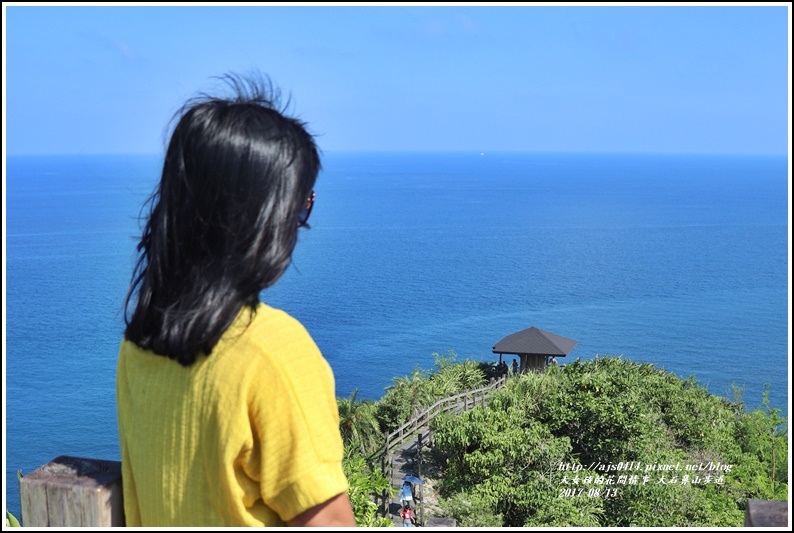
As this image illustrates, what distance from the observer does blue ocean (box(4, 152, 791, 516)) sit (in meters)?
31.3

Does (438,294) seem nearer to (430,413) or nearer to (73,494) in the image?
(430,413)

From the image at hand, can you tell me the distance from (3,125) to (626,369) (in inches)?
508

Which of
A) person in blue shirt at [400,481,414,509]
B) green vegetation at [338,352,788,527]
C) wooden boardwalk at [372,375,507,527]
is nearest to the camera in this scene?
green vegetation at [338,352,788,527]

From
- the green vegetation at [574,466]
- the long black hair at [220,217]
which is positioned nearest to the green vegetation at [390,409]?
the green vegetation at [574,466]

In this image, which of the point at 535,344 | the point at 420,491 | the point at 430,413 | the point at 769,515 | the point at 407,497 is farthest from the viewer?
the point at 535,344

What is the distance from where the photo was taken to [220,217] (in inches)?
46.8

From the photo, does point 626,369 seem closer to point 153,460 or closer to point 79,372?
point 153,460

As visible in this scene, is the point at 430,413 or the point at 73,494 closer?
the point at 73,494

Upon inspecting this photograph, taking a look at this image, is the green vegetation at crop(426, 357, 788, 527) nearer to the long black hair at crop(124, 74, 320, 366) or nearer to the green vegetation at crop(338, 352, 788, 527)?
the green vegetation at crop(338, 352, 788, 527)

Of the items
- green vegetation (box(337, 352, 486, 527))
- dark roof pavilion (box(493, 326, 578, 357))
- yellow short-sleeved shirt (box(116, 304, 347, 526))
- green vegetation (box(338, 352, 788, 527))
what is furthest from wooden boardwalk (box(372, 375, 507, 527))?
yellow short-sleeved shirt (box(116, 304, 347, 526))

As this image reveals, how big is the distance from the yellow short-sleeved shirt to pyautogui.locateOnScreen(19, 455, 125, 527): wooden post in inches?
4.3

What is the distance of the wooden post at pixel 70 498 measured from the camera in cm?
130

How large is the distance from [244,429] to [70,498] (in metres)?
0.40

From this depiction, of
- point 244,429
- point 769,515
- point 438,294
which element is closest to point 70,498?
point 244,429
